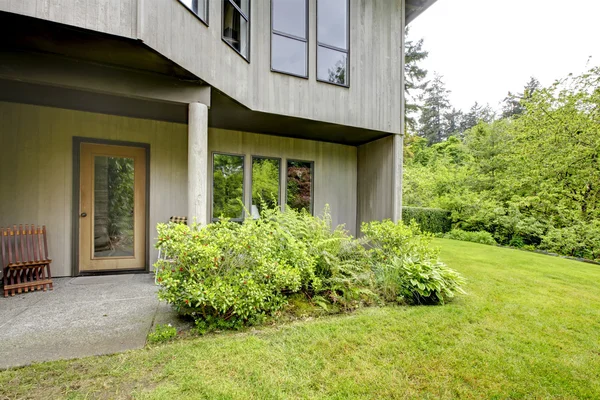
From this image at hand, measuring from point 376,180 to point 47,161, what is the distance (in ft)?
20.4

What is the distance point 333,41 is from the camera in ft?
18.0

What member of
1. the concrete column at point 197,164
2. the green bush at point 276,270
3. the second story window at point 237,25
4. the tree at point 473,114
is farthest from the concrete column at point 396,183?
the tree at point 473,114

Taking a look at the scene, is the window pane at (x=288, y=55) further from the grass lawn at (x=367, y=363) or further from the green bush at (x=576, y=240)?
the green bush at (x=576, y=240)

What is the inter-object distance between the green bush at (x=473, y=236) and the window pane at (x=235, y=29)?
10685 mm

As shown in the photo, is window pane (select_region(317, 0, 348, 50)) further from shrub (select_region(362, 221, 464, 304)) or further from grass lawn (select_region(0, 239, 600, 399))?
grass lawn (select_region(0, 239, 600, 399))

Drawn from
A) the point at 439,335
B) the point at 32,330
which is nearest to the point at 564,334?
the point at 439,335

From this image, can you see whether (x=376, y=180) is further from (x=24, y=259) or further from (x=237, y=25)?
(x=24, y=259)

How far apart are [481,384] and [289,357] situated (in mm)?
1504

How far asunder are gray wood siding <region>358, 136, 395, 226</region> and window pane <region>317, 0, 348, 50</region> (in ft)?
7.56

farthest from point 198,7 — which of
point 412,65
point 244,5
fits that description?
point 412,65

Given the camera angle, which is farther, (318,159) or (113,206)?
(318,159)

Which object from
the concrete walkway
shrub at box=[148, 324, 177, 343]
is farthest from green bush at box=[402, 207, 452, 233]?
shrub at box=[148, 324, 177, 343]

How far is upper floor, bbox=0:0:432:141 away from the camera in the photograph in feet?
8.69

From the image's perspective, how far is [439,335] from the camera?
111 inches
